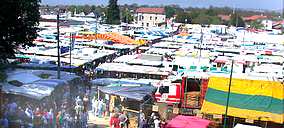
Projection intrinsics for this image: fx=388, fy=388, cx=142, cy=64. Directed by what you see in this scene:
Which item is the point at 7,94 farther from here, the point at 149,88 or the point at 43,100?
the point at 149,88

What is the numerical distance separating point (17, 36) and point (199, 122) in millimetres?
5449

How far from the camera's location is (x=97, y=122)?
432 inches

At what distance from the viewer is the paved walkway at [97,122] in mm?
10523

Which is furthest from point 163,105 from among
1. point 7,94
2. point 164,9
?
point 164,9

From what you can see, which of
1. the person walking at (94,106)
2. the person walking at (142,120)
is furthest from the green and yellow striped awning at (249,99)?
the person walking at (94,106)

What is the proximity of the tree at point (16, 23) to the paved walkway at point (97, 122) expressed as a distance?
2.80 meters

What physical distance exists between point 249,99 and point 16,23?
21.0ft

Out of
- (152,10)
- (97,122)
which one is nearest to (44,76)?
(97,122)

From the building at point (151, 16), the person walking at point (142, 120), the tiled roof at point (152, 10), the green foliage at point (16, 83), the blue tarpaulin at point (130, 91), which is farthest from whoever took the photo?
the tiled roof at point (152, 10)

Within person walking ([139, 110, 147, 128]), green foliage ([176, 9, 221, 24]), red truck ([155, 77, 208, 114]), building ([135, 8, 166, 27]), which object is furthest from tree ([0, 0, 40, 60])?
building ([135, 8, 166, 27])

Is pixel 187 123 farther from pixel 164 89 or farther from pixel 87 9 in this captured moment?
pixel 87 9

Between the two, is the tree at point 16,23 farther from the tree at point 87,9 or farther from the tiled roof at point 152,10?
the tree at point 87,9

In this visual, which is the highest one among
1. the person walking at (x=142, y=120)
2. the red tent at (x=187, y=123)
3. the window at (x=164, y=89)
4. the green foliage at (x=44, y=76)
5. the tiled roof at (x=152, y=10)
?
the tiled roof at (x=152, y=10)

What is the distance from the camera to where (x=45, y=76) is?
11344mm
